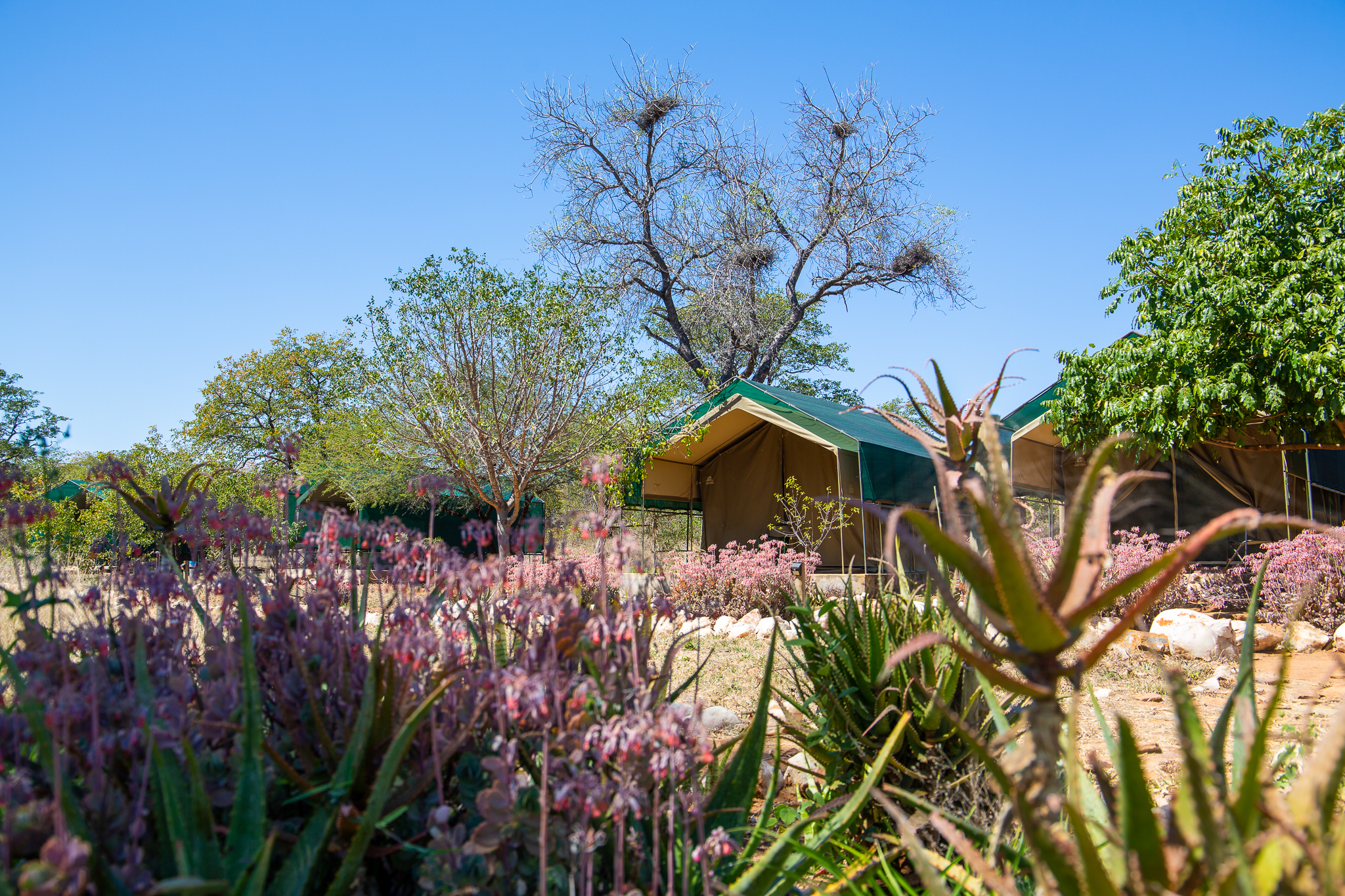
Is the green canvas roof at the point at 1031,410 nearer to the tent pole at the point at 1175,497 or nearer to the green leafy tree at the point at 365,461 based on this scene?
the tent pole at the point at 1175,497

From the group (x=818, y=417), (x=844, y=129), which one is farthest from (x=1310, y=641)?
(x=844, y=129)

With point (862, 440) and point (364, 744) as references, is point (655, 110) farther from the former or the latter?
point (364, 744)

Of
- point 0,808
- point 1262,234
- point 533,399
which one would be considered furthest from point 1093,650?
point 533,399

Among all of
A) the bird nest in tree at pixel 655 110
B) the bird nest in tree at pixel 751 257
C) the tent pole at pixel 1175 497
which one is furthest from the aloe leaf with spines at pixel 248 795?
the bird nest in tree at pixel 655 110

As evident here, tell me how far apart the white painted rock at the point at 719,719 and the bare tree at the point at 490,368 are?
29.2 feet

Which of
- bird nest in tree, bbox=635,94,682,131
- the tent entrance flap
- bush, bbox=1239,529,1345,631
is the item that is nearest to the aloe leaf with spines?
bush, bbox=1239,529,1345,631

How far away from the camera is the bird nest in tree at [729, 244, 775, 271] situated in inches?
898

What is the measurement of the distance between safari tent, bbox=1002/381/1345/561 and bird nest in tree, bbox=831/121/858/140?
1297 centimetres

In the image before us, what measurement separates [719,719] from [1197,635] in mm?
4999

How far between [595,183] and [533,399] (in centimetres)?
1211

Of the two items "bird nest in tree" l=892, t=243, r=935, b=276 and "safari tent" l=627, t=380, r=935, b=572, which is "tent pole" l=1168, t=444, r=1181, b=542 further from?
"bird nest in tree" l=892, t=243, r=935, b=276

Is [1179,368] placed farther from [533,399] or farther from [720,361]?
[720,361]

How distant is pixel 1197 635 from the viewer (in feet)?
21.1

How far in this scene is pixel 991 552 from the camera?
871 millimetres
